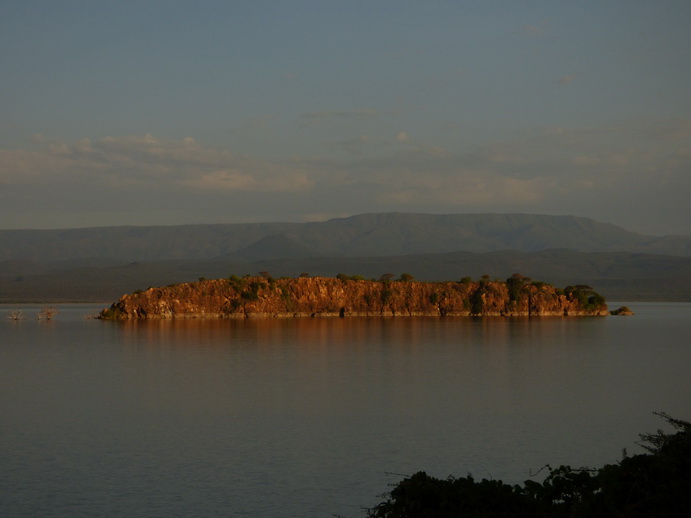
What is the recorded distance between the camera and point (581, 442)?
25.9m

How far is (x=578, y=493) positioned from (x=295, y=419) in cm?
1678

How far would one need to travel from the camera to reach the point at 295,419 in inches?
1178

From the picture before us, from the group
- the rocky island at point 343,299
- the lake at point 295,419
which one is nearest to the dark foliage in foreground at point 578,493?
the lake at point 295,419

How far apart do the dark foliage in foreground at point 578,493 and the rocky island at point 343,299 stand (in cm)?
9553

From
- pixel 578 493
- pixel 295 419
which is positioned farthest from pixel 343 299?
pixel 578 493

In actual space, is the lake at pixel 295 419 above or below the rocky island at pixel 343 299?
below

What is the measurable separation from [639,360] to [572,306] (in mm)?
75580

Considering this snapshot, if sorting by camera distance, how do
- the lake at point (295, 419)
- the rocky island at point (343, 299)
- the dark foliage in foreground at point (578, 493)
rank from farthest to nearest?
the rocky island at point (343, 299), the lake at point (295, 419), the dark foliage in foreground at point (578, 493)

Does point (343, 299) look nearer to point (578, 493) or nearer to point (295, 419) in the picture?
point (295, 419)

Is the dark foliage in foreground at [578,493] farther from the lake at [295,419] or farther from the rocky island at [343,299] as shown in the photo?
the rocky island at [343,299]

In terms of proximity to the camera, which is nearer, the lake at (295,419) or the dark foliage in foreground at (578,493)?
the dark foliage in foreground at (578,493)

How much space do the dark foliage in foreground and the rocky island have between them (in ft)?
313

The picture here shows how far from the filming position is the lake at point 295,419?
801 inches

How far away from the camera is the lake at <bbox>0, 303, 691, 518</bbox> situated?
20344mm
